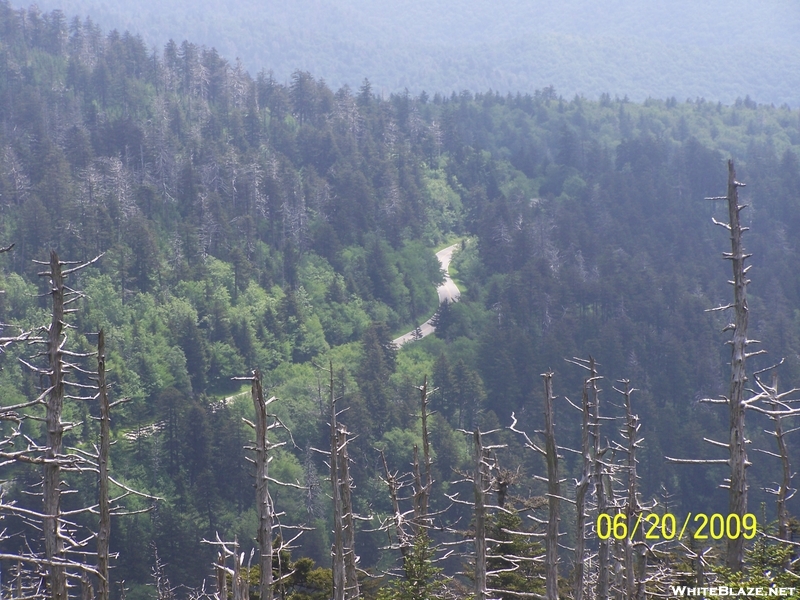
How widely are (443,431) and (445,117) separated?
84675mm

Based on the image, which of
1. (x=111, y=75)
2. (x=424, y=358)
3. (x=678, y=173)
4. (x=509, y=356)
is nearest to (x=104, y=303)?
Result: (x=424, y=358)

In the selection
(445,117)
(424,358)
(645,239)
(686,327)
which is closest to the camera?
(424,358)

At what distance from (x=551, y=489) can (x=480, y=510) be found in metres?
1.55

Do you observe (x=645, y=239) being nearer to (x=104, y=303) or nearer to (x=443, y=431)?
(x=443, y=431)

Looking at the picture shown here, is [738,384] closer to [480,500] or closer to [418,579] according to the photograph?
[480,500]

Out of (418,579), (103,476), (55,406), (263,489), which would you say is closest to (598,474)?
(418,579)

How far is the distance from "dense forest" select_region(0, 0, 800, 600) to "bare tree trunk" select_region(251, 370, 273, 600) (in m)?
39.8

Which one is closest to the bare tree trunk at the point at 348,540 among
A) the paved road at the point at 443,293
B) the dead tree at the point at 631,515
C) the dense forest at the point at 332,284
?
the dead tree at the point at 631,515

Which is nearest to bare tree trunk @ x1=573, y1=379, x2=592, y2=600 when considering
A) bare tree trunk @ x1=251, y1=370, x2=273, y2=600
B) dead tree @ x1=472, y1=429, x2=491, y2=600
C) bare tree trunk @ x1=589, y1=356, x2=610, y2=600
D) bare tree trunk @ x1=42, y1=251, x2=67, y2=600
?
bare tree trunk @ x1=589, y1=356, x2=610, y2=600

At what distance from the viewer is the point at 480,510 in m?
19.1

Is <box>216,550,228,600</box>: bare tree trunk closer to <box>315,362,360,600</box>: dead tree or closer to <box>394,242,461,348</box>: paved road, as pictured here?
<box>315,362,360,600</box>: dead tree

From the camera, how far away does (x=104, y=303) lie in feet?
316

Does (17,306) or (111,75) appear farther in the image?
(111,75)

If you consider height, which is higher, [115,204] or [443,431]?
[115,204]
